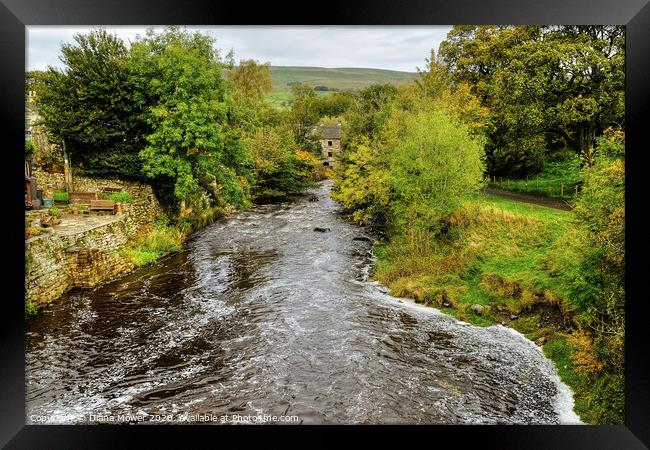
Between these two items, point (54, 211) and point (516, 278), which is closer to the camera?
point (516, 278)

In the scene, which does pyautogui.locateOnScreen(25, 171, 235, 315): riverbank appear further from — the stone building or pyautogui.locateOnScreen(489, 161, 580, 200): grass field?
the stone building

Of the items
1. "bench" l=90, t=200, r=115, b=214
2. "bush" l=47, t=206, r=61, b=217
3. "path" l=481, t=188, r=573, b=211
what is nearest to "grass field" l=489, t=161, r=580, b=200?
"path" l=481, t=188, r=573, b=211

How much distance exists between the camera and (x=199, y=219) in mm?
14164

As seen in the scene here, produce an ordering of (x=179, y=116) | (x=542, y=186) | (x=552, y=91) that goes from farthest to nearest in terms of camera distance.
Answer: (x=542, y=186) → (x=179, y=116) → (x=552, y=91)

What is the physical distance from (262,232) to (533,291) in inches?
330

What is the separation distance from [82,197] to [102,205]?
0.46 m

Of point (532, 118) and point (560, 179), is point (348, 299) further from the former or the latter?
point (560, 179)

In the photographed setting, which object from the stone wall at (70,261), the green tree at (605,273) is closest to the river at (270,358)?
the stone wall at (70,261)

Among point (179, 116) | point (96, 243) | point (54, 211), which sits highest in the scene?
point (179, 116)

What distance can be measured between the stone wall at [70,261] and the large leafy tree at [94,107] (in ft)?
8.32

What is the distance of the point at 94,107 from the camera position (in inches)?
453
